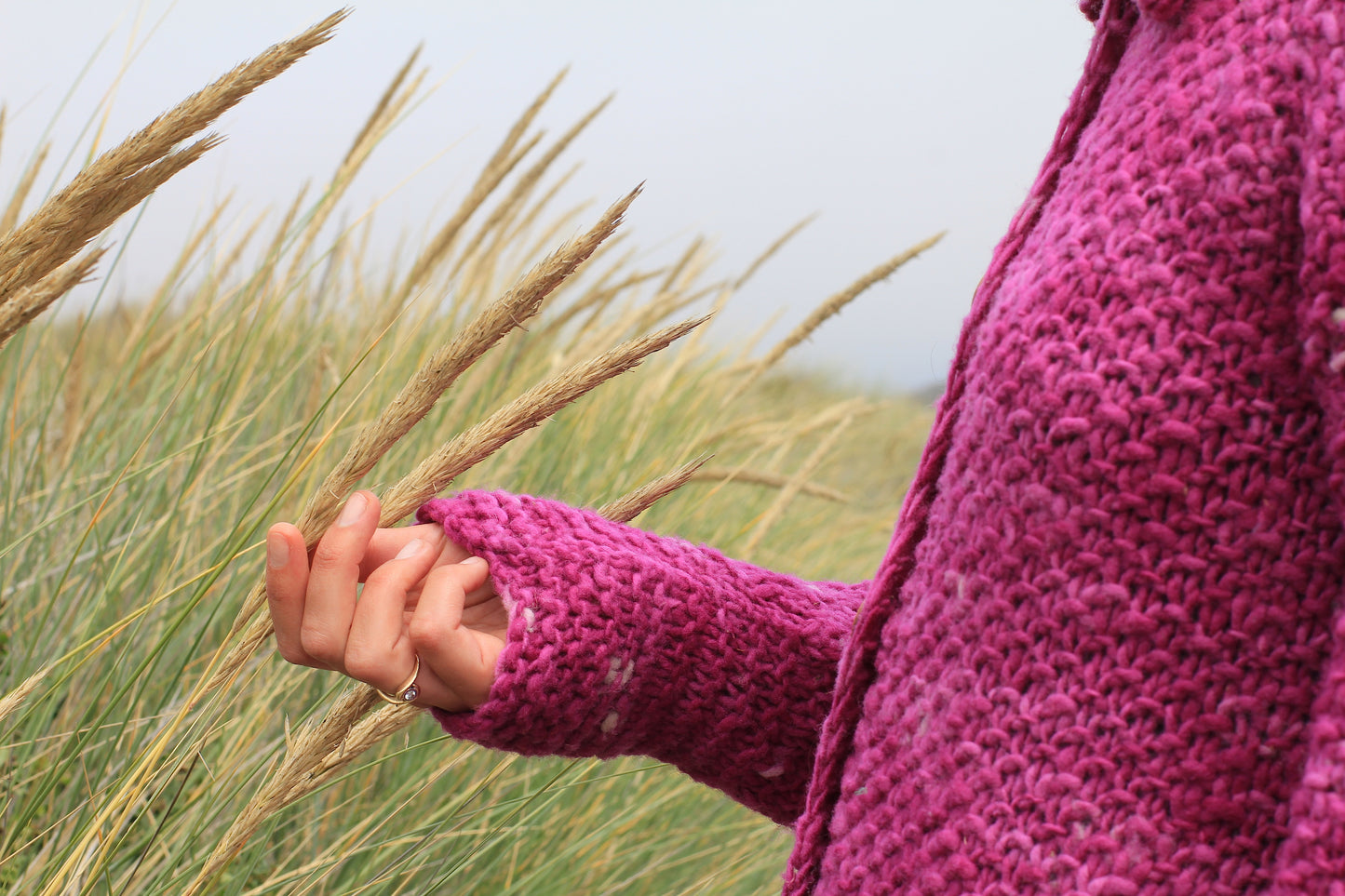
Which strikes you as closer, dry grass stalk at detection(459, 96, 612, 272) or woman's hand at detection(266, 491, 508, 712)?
woman's hand at detection(266, 491, 508, 712)

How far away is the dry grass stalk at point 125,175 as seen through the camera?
51 cm

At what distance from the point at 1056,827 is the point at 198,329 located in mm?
1273

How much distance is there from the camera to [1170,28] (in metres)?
0.54

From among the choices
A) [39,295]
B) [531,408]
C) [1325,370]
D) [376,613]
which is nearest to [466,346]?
[531,408]

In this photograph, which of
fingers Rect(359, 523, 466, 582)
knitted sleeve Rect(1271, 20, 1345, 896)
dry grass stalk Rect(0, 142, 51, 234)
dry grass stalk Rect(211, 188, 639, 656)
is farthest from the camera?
dry grass stalk Rect(0, 142, 51, 234)

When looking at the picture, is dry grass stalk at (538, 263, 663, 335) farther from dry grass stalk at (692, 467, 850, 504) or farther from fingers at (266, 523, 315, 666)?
fingers at (266, 523, 315, 666)

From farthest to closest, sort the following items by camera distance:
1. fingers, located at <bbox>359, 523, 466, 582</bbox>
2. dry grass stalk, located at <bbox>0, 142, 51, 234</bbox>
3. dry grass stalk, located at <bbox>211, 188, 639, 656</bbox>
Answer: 1. dry grass stalk, located at <bbox>0, 142, 51, 234</bbox>
2. fingers, located at <bbox>359, 523, 466, 582</bbox>
3. dry grass stalk, located at <bbox>211, 188, 639, 656</bbox>

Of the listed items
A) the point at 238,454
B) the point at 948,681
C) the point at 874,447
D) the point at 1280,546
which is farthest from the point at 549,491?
the point at 874,447

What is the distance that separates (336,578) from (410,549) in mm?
65

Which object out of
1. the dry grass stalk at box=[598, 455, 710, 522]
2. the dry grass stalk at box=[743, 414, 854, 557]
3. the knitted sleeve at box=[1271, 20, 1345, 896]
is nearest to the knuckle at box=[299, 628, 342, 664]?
the dry grass stalk at box=[598, 455, 710, 522]

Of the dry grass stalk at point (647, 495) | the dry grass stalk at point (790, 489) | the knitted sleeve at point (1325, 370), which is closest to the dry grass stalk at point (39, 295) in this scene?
the dry grass stalk at point (647, 495)

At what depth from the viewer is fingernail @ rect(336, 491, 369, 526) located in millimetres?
573

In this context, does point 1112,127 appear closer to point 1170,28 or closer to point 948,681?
point 1170,28

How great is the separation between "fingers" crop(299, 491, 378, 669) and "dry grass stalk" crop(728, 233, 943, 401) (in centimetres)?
82
